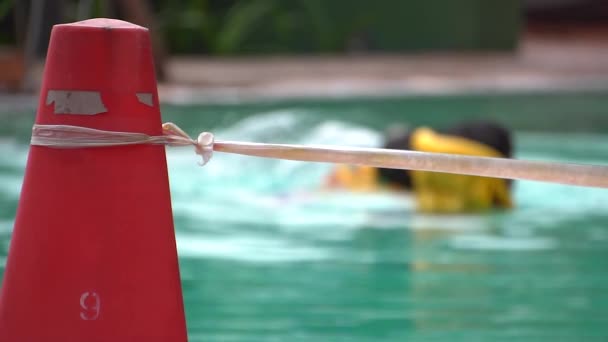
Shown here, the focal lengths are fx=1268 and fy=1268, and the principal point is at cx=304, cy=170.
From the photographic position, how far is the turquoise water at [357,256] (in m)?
3.98

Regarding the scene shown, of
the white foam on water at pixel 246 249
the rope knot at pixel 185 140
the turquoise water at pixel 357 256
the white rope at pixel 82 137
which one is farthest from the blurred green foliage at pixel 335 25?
the white rope at pixel 82 137

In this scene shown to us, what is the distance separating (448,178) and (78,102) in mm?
4176

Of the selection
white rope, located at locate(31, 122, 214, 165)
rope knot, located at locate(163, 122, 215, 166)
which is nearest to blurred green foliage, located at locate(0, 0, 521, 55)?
rope knot, located at locate(163, 122, 215, 166)

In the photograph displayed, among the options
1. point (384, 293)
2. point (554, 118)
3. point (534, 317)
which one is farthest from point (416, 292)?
point (554, 118)

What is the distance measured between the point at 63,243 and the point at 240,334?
1545 millimetres

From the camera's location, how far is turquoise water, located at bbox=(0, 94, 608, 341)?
3979 millimetres

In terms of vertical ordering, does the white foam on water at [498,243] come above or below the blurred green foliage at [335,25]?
below

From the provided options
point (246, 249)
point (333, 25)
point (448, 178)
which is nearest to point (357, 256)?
point (246, 249)

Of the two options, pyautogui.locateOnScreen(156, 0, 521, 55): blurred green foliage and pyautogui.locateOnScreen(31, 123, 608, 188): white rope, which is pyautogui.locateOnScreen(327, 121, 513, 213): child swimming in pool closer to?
pyautogui.locateOnScreen(31, 123, 608, 188): white rope

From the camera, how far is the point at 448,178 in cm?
634

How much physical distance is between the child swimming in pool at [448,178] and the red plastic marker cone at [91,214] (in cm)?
407

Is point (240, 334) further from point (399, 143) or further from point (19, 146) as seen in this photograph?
point (19, 146)

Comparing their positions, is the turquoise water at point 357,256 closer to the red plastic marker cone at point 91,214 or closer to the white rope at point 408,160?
the white rope at point 408,160

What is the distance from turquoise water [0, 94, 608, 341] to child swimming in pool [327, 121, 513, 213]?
4.6 inches
